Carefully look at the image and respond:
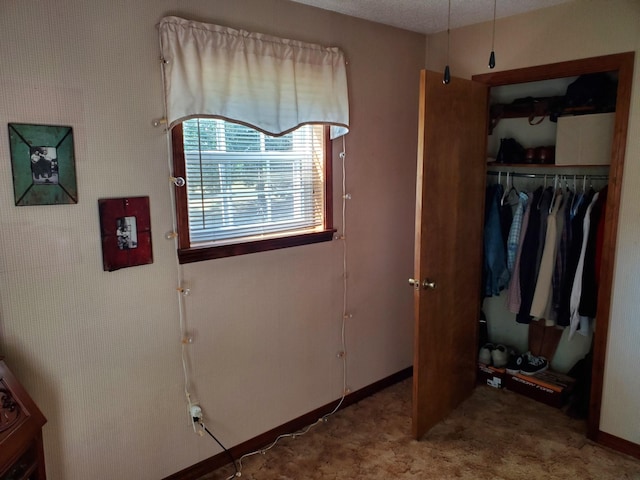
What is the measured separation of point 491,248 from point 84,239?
7.99 feet

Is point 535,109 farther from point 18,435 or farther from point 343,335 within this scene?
point 18,435

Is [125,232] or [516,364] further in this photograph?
[516,364]

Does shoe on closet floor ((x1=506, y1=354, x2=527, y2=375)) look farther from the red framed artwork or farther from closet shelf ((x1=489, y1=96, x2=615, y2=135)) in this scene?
the red framed artwork

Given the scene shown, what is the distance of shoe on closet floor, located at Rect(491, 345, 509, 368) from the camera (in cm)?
325

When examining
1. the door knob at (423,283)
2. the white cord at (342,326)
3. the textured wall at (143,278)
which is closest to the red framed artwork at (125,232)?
the textured wall at (143,278)

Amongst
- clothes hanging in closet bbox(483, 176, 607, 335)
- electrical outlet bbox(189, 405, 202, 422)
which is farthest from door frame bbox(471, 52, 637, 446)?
electrical outlet bbox(189, 405, 202, 422)

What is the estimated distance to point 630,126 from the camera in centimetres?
232

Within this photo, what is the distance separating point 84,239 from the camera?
188 centimetres

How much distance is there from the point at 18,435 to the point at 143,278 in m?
0.82

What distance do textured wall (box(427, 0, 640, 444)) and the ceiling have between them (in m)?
0.11

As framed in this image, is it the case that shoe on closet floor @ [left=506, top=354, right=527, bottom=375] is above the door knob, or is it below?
below

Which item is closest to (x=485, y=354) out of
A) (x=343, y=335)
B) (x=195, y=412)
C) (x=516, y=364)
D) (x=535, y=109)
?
(x=516, y=364)

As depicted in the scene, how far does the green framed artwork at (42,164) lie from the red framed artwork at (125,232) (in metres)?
0.14

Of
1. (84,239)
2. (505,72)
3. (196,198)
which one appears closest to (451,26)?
(505,72)
